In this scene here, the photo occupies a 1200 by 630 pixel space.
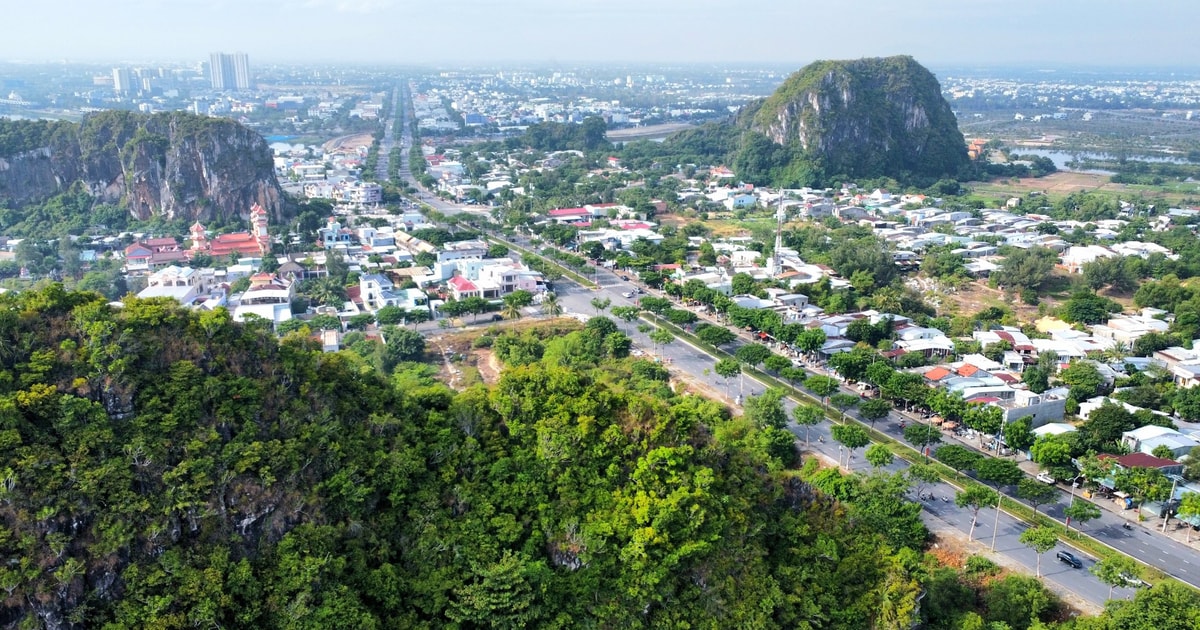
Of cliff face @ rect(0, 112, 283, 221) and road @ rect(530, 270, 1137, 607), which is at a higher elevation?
cliff face @ rect(0, 112, 283, 221)

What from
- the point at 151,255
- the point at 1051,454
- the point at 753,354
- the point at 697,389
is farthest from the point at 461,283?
the point at 1051,454

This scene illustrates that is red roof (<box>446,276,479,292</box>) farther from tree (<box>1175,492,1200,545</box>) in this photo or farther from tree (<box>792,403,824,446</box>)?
tree (<box>1175,492,1200,545</box>)

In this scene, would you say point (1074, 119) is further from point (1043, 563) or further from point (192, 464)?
point (192, 464)

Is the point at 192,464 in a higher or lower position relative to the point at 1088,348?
higher

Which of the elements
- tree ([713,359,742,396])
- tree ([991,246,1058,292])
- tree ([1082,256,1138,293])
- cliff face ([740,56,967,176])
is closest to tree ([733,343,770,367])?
tree ([713,359,742,396])

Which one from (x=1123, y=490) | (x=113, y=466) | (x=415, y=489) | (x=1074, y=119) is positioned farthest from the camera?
(x=1074, y=119)

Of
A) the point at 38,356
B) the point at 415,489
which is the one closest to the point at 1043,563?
the point at 415,489
